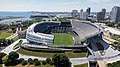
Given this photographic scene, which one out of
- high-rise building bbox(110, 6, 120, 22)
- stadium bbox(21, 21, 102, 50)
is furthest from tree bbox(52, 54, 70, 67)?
high-rise building bbox(110, 6, 120, 22)

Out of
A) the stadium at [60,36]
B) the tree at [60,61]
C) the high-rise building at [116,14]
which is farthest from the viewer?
the high-rise building at [116,14]

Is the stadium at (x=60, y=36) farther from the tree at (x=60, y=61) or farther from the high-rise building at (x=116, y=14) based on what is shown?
the high-rise building at (x=116, y=14)

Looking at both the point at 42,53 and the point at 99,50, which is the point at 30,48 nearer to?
the point at 42,53

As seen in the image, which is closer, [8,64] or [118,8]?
[8,64]

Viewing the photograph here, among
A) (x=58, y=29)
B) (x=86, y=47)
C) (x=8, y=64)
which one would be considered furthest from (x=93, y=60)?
(x=58, y=29)

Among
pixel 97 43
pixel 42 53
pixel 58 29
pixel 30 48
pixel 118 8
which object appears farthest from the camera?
pixel 118 8

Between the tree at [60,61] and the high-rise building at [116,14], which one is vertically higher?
the high-rise building at [116,14]

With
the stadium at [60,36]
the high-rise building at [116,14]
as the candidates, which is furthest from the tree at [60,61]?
the high-rise building at [116,14]

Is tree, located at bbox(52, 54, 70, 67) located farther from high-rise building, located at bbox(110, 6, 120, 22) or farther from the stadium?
high-rise building, located at bbox(110, 6, 120, 22)
